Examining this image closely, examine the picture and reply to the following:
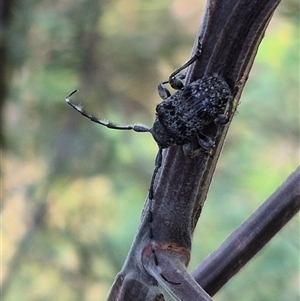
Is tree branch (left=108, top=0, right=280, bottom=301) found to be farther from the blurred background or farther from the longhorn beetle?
the blurred background

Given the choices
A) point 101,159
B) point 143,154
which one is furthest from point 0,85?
point 143,154

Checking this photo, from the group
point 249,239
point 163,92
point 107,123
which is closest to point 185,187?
point 249,239

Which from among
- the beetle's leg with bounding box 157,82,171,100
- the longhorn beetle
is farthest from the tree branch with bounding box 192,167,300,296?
the beetle's leg with bounding box 157,82,171,100

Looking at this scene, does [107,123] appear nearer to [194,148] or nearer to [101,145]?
[194,148]

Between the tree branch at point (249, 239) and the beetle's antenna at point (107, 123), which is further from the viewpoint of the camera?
the beetle's antenna at point (107, 123)

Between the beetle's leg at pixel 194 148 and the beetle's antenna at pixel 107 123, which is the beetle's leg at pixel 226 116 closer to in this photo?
the beetle's leg at pixel 194 148

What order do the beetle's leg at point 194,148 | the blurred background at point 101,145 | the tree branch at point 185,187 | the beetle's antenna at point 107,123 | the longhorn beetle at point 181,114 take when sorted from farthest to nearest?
the blurred background at point 101,145 → the beetle's antenna at point 107,123 → the longhorn beetle at point 181,114 → the beetle's leg at point 194,148 → the tree branch at point 185,187

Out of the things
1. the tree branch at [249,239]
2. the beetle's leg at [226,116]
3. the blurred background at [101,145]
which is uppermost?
the beetle's leg at [226,116]

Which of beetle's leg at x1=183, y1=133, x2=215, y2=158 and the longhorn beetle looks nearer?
beetle's leg at x1=183, y1=133, x2=215, y2=158

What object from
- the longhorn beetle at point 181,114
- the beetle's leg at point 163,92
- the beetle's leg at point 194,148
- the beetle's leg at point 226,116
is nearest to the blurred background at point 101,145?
the beetle's leg at point 163,92
